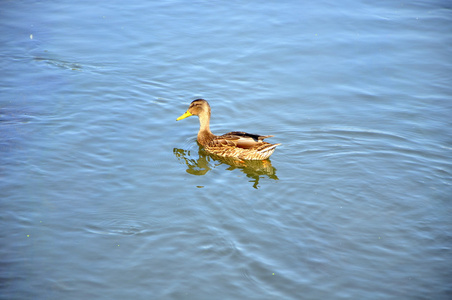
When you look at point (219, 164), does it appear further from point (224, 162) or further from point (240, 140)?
point (240, 140)

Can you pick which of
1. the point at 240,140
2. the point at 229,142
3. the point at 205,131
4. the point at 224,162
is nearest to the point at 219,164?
the point at 224,162

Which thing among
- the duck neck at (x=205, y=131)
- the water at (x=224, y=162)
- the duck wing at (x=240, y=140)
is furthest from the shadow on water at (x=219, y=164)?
the duck wing at (x=240, y=140)

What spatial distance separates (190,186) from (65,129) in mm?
2917

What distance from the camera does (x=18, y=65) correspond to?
12.5 m

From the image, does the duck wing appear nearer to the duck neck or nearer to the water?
the duck neck

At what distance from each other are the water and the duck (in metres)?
0.24

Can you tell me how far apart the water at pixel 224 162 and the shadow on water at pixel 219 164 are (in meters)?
0.05

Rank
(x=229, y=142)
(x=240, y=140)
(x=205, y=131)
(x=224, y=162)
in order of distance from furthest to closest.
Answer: (x=205, y=131) → (x=224, y=162) → (x=229, y=142) → (x=240, y=140)

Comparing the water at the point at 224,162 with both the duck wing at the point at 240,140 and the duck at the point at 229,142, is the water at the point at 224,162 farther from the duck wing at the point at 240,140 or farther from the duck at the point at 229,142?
the duck wing at the point at 240,140

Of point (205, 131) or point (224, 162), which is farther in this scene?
point (205, 131)

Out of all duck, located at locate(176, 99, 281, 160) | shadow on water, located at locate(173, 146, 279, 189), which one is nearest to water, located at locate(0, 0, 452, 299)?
shadow on water, located at locate(173, 146, 279, 189)

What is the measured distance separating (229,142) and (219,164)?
0.45 m

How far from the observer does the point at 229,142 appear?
995cm

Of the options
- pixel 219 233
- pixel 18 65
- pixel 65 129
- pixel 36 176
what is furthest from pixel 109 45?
pixel 219 233
